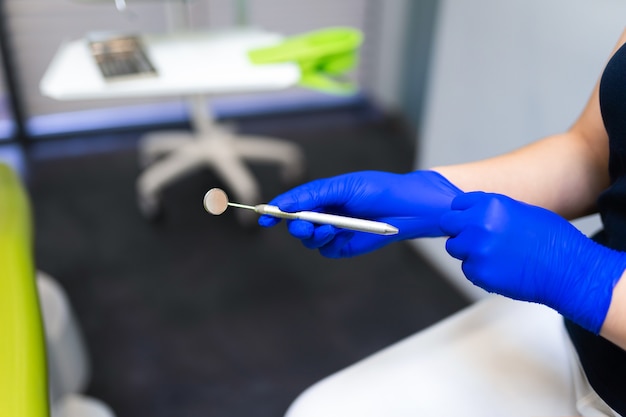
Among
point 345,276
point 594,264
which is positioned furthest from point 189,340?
point 594,264

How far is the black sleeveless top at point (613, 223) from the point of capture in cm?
64

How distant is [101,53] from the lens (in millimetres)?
1622

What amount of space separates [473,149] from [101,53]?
3.63 ft

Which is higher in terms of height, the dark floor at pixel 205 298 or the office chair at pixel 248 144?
the office chair at pixel 248 144

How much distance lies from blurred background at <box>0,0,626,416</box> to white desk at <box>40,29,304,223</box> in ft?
0.32

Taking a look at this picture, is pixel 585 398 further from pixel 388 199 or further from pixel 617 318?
pixel 388 199

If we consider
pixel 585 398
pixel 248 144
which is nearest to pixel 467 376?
pixel 585 398

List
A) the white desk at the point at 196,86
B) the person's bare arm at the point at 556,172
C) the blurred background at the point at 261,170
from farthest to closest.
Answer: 1. the white desk at the point at 196,86
2. the blurred background at the point at 261,170
3. the person's bare arm at the point at 556,172

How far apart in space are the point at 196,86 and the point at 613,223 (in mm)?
1047

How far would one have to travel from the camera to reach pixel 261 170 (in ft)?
7.49

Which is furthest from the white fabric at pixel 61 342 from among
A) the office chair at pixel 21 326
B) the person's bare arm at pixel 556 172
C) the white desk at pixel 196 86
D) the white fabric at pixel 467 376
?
the person's bare arm at pixel 556 172

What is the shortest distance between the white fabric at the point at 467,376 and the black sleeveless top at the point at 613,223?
0.14ft

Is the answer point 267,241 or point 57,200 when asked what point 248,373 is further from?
point 57,200

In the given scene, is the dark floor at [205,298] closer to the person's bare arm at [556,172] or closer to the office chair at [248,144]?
the office chair at [248,144]
